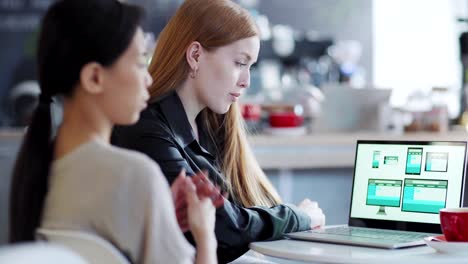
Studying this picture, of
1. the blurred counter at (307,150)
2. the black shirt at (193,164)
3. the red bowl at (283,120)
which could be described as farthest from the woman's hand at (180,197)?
the red bowl at (283,120)

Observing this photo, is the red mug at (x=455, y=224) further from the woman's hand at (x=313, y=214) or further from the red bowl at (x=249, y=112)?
the red bowl at (x=249, y=112)

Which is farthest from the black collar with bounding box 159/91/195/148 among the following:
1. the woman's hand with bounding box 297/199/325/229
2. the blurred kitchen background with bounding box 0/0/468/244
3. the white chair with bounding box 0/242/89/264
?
the white chair with bounding box 0/242/89/264

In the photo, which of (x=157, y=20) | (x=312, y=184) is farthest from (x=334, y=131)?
(x=157, y=20)

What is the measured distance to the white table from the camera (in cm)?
158

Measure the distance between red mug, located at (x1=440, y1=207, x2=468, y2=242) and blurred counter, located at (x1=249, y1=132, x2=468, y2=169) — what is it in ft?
7.98

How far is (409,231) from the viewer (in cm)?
197

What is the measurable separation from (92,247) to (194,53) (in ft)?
2.99

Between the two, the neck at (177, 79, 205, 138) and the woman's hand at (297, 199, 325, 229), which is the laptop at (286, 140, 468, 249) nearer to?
A: the woman's hand at (297, 199, 325, 229)

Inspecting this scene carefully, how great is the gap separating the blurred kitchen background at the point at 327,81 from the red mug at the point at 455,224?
151cm

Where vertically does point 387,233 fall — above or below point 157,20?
below

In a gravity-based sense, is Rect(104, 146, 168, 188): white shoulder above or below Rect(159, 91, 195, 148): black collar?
below

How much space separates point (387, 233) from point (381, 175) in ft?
0.55

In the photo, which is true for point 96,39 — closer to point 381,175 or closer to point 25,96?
point 381,175

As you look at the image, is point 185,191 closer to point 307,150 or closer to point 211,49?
point 211,49
